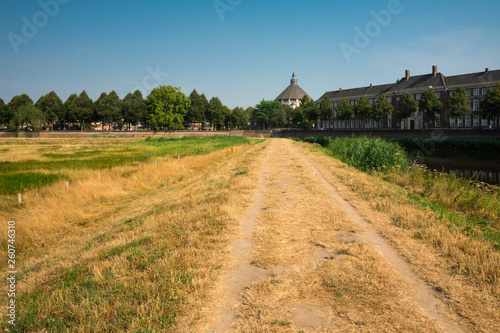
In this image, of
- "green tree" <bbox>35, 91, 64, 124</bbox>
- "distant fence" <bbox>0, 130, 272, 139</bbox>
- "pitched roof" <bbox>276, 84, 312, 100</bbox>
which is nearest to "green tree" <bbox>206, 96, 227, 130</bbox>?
"distant fence" <bbox>0, 130, 272, 139</bbox>

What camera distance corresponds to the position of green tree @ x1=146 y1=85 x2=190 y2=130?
329 ft

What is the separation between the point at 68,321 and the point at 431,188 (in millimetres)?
15181

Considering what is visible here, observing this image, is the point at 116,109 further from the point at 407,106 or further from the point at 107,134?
the point at 407,106

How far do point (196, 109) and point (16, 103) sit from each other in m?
63.6

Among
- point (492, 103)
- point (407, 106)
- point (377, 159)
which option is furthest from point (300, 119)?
point (377, 159)

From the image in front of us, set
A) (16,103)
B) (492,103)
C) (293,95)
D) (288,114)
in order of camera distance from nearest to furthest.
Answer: (492,103) → (16,103) → (288,114) → (293,95)

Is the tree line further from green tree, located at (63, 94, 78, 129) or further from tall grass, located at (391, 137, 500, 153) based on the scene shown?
tall grass, located at (391, 137, 500, 153)

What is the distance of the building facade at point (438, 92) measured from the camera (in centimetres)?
7550

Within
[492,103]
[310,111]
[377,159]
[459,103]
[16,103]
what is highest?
[16,103]

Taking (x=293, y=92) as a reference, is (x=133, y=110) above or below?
below

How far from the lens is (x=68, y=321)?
4207 mm

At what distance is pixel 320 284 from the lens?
188 inches

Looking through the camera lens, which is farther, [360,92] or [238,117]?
[238,117]

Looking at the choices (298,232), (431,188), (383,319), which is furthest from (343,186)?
(383,319)
